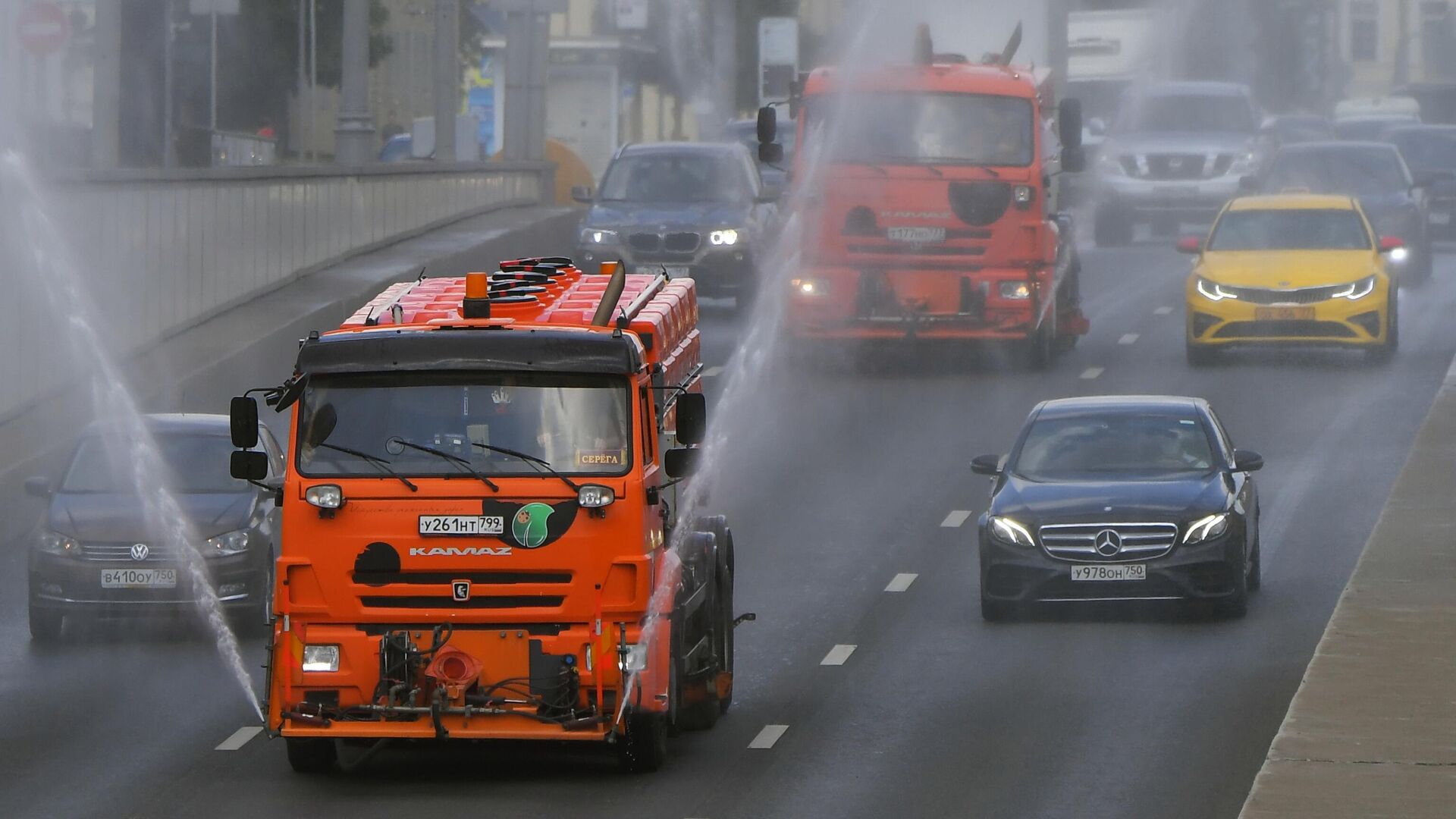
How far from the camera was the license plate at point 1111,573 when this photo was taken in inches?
725

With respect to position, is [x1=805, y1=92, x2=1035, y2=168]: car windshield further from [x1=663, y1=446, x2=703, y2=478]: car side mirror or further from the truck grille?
[x1=663, y1=446, x2=703, y2=478]: car side mirror

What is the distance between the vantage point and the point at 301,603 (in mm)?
13297

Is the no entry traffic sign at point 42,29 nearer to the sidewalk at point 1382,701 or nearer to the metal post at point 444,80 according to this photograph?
the metal post at point 444,80

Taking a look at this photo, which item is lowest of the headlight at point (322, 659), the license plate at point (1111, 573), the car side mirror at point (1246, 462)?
the license plate at point (1111, 573)

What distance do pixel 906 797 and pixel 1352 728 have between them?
85.6 inches

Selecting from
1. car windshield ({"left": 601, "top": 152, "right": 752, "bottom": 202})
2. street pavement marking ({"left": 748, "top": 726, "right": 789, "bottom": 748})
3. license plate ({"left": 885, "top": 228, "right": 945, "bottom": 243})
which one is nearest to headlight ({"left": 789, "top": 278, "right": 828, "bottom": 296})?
license plate ({"left": 885, "top": 228, "right": 945, "bottom": 243})

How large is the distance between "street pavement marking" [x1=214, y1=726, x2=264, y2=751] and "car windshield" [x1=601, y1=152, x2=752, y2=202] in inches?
824

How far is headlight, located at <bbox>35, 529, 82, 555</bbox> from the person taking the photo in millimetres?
18672

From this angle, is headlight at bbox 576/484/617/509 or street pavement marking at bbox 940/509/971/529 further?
street pavement marking at bbox 940/509/971/529

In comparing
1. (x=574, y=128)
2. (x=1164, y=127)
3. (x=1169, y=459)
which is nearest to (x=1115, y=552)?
(x=1169, y=459)

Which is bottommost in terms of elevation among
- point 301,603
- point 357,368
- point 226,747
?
point 226,747

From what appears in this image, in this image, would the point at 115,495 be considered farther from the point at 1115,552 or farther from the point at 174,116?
the point at 174,116

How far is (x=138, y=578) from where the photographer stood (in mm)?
18656

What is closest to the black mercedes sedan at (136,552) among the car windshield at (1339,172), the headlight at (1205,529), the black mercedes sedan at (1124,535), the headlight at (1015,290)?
the black mercedes sedan at (1124,535)
